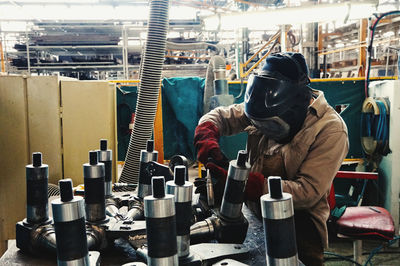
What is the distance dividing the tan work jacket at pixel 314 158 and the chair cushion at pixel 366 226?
0.72 m

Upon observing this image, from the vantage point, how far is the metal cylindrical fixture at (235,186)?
116 cm

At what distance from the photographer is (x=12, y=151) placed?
8.70ft

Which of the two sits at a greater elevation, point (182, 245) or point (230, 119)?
point (230, 119)

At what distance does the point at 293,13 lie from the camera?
9.84 ft

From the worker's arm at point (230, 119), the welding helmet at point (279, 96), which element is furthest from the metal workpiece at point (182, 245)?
the worker's arm at point (230, 119)

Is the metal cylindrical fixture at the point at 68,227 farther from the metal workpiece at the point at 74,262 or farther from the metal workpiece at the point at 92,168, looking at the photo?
the metal workpiece at the point at 92,168

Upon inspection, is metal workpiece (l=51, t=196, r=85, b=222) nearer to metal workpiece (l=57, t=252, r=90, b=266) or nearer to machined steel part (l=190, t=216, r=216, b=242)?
metal workpiece (l=57, t=252, r=90, b=266)

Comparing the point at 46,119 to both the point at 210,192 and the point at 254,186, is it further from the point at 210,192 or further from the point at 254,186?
the point at 254,186

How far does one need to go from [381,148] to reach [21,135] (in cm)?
356

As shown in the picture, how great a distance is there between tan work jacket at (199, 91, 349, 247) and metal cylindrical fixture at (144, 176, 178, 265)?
72 cm

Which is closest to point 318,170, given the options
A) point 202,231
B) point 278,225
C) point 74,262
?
point 202,231

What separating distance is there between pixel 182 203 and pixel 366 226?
1.81 metres

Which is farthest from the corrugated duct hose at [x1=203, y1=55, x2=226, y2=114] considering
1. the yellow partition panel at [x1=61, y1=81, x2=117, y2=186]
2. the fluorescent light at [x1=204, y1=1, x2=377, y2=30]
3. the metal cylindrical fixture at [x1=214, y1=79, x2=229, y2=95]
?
the yellow partition panel at [x1=61, y1=81, x2=117, y2=186]

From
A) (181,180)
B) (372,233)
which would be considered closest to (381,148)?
(372,233)
